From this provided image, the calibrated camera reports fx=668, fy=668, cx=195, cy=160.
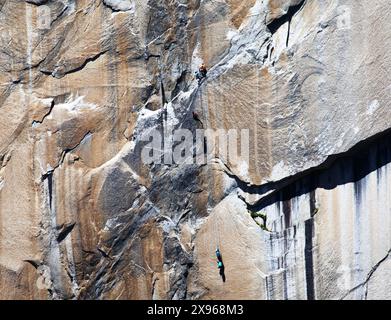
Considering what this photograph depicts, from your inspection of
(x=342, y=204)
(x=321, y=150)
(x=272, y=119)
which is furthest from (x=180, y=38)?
(x=342, y=204)

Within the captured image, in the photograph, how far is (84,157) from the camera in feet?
42.6

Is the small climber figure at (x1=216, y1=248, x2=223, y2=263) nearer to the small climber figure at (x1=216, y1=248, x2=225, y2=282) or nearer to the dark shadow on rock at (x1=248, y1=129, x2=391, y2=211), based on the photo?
the small climber figure at (x1=216, y1=248, x2=225, y2=282)

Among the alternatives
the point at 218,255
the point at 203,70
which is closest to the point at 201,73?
the point at 203,70

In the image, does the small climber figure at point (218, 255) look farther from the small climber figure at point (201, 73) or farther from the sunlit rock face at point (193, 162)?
the small climber figure at point (201, 73)

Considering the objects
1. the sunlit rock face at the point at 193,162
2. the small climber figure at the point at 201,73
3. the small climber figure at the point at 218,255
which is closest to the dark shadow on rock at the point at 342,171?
the sunlit rock face at the point at 193,162

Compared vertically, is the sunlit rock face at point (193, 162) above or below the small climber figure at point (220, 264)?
above

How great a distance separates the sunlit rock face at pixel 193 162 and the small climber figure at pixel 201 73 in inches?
5.0

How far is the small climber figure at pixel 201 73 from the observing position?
12305 mm

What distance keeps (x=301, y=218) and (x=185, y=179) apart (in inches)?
90.6

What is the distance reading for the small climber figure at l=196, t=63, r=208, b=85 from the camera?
1230 cm

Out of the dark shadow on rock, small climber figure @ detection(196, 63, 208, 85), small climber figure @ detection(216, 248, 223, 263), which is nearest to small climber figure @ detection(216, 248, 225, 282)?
small climber figure @ detection(216, 248, 223, 263)

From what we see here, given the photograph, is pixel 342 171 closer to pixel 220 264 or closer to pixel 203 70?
pixel 220 264

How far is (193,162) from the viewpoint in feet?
41.5

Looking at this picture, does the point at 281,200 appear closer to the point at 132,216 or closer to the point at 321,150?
the point at 321,150
